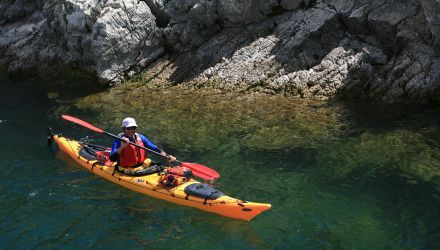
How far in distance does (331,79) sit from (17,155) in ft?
40.3

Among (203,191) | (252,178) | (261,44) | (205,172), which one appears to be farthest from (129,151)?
(261,44)

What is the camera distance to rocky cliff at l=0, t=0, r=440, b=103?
19.0m

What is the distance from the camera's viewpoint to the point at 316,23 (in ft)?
69.8

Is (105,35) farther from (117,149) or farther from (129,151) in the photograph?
(117,149)

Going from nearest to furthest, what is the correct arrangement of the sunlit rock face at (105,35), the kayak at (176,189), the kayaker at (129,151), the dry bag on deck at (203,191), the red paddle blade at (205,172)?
1. the kayak at (176,189)
2. the dry bag on deck at (203,191)
3. the red paddle blade at (205,172)
4. the kayaker at (129,151)
5. the sunlit rock face at (105,35)

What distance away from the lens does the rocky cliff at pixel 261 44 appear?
19.0m

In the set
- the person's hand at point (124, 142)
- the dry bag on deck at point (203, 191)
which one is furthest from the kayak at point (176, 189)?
the person's hand at point (124, 142)

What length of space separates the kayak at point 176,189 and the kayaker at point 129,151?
30 centimetres

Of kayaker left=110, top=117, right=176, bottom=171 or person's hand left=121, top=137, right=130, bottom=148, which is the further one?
kayaker left=110, top=117, right=176, bottom=171

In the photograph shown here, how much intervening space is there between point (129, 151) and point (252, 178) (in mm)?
3421

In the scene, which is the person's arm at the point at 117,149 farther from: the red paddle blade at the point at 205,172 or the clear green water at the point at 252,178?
the red paddle blade at the point at 205,172

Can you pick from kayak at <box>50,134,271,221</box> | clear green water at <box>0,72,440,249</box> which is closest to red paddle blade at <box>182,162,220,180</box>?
kayak at <box>50,134,271,221</box>

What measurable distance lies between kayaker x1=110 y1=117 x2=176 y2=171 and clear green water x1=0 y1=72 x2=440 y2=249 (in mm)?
755

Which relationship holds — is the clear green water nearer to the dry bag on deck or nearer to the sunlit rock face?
the dry bag on deck
